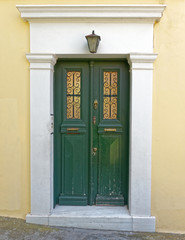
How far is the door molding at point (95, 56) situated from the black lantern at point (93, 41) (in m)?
0.17

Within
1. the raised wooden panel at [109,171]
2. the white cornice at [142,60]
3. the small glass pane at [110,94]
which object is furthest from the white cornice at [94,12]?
the raised wooden panel at [109,171]

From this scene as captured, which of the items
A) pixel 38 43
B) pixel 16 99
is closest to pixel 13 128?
pixel 16 99

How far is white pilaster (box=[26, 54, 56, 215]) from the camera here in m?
4.50

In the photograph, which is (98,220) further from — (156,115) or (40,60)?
(40,60)

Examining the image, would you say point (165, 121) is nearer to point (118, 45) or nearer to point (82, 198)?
point (118, 45)

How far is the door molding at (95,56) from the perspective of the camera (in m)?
4.44

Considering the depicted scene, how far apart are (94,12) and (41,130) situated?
204 centimetres

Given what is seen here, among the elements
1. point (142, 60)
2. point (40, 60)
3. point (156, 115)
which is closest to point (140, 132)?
point (156, 115)

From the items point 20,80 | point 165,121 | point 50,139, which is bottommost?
point 50,139

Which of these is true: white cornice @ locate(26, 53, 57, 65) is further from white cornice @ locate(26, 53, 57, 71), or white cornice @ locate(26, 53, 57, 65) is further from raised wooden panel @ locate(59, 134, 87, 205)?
raised wooden panel @ locate(59, 134, 87, 205)

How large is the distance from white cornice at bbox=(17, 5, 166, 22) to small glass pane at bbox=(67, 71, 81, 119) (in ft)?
3.14

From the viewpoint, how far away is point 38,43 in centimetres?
448

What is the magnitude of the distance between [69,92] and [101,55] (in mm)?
844

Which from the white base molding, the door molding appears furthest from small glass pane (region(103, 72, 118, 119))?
the white base molding
